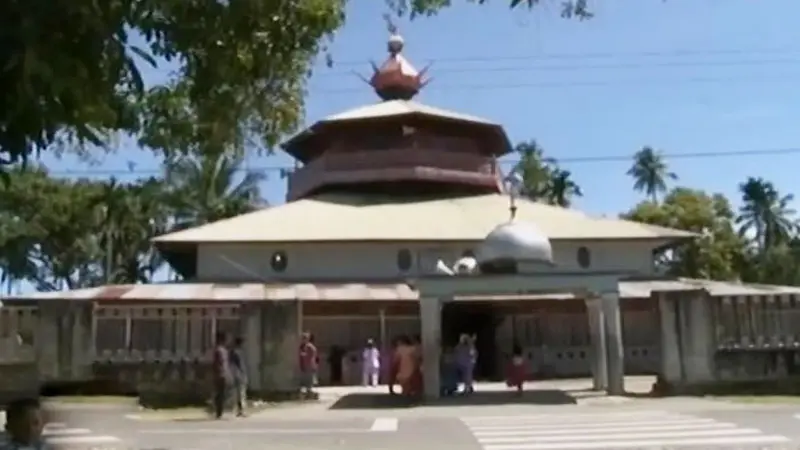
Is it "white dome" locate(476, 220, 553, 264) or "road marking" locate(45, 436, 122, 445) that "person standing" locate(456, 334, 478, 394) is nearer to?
"white dome" locate(476, 220, 553, 264)

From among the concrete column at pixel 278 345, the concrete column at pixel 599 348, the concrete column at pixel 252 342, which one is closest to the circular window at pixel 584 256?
the concrete column at pixel 599 348

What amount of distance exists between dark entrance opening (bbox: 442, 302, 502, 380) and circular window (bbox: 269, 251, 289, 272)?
492 cm

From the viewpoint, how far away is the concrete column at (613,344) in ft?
73.6

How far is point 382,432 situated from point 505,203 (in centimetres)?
1996

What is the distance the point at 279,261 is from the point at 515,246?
9.59 m

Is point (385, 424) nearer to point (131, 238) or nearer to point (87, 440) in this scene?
point (87, 440)

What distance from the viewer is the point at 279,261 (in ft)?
101

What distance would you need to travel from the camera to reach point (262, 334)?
21922 millimetres

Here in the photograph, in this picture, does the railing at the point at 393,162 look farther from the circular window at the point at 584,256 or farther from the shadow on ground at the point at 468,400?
the shadow on ground at the point at 468,400

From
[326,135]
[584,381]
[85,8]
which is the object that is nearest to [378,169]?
[326,135]

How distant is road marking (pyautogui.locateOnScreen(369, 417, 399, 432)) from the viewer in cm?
1584

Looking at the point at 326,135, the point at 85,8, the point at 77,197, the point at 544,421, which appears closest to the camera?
the point at 85,8

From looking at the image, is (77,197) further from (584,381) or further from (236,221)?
(584,381)

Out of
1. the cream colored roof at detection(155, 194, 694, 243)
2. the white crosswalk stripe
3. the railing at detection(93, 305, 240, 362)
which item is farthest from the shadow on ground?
the cream colored roof at detection(155, 194, 694, 243)
